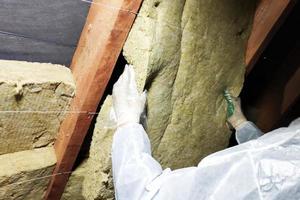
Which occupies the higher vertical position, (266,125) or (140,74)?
(140,74)

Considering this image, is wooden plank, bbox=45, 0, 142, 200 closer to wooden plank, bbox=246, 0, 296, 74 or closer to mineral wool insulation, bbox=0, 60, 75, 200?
mineral wool insulation, bbox=0, 60, 75, 200

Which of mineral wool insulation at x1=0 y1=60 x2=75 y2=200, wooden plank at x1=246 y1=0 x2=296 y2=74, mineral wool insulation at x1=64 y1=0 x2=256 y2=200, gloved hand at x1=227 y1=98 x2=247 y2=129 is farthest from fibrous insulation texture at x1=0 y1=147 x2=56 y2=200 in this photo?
wooden plank at x1=246 y1=0 x2=296 y2=74

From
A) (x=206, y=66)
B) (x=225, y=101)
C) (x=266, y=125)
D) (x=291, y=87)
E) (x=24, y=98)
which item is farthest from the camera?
(x=266, y=125)

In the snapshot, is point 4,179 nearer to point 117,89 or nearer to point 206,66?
point 117,89

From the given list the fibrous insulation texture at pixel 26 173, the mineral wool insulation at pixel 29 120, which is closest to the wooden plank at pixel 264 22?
the mineral wool insulation at pixel 29 120

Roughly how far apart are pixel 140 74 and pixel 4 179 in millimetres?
547

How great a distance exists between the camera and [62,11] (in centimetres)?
102

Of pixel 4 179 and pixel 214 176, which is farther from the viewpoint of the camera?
pixel 4 179

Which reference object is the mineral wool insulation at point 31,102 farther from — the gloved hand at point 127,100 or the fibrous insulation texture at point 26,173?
the gloved hand at point 127,100

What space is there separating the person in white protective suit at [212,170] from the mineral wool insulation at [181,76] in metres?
0.12

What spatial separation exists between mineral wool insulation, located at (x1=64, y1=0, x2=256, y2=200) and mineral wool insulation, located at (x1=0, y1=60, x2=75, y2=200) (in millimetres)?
154

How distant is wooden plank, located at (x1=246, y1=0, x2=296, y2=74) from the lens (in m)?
1.51

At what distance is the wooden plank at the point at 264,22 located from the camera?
4.95ft

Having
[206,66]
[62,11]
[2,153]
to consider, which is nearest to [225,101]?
[206,66]
